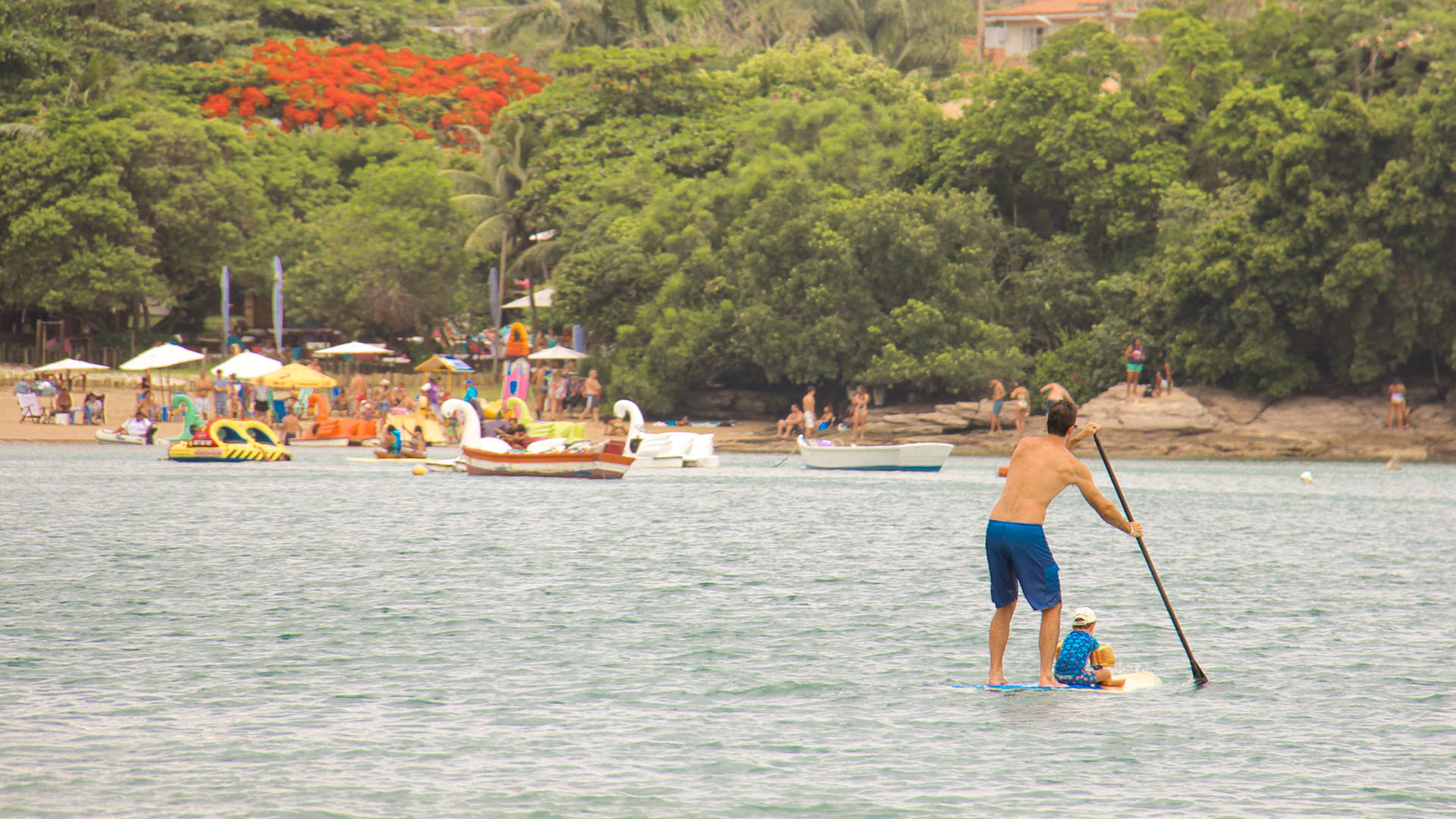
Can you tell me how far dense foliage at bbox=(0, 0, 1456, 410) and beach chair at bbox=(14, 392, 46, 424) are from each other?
6.86m

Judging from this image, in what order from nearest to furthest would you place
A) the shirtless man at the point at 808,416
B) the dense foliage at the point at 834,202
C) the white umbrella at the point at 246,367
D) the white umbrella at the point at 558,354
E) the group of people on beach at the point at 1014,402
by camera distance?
the white umbrella at the point at 246,367
the group of people on beach at the point at 1014,402
the dense foliage at the point at 834,202
the shirtless man at the point at 808,416
the white umbrella at the point at 558,354

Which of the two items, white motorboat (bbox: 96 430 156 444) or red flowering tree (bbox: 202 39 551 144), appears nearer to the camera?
white motorboat (bbox: 96 430 156 444)

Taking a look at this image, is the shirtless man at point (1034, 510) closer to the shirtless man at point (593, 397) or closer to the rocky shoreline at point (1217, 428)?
the rocky shoreline at point (1217, 428)

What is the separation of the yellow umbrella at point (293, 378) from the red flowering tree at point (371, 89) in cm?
2057

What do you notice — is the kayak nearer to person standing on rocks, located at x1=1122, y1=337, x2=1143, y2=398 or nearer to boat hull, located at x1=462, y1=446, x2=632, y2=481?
boat hull, located at x1=462, y1=446, x2=632, y2=481

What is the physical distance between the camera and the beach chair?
141 ft

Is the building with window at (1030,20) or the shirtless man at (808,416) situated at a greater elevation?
the building with window at (1030,20)

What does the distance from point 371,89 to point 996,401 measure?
105 ft

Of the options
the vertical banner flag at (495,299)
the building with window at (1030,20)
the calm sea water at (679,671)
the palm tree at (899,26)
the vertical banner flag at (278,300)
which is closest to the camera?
the calm sea water at (679,671)

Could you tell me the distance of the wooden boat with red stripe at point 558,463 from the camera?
3114cm

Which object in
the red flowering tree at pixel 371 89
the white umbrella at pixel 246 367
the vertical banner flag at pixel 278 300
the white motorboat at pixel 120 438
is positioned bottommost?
the white motorboat at pixel 120 438

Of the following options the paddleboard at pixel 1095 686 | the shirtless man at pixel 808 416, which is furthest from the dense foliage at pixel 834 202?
the paddleboard at pixel 1095 686

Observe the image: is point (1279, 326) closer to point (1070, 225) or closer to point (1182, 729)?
point (1070, 225)

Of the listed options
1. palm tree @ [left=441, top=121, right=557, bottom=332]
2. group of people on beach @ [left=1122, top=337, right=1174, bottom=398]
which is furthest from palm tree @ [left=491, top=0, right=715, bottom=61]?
group of people on beach @ [left=1122, top=337, right=1174, bottom=398]
